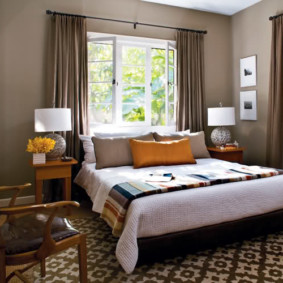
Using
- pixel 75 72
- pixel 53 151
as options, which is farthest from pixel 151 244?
pixel 75 72

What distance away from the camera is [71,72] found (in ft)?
13.1

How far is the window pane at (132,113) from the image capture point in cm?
451

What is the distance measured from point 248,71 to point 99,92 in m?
2.42

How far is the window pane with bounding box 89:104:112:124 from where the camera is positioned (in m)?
4.32

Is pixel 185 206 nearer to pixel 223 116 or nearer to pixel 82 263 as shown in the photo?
pixel 82 263

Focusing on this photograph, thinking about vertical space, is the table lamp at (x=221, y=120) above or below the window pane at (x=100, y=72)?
below

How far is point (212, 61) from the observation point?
16.6 ft

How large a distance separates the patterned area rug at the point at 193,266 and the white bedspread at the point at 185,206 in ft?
0.64

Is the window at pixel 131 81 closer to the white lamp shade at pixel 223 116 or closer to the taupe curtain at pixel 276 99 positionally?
the white lamp shade at pixel 223 116

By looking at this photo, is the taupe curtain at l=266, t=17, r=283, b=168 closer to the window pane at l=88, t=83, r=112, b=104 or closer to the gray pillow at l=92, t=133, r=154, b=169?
the gray pillow at l=92, t=133, r=154, b=169

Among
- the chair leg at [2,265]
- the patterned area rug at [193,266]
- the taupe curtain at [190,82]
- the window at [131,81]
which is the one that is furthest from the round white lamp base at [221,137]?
the chair leg at [2,265]

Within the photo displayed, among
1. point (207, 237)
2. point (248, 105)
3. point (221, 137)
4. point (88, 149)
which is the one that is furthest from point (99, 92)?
point (207, 237)

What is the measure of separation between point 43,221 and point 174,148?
206 centimetres

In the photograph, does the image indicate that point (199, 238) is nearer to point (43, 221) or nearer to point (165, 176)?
point (165, 176)
